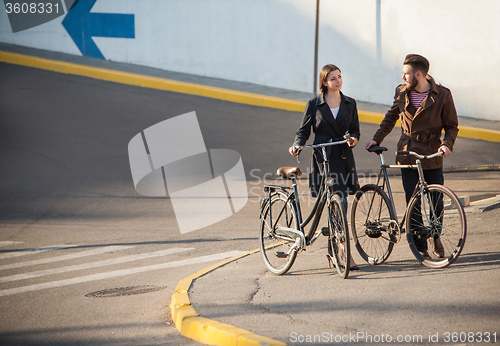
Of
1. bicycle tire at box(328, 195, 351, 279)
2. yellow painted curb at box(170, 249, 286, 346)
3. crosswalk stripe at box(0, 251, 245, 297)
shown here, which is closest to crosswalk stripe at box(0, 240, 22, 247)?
crosswalk stripe at box(0, 251, 245, 297)

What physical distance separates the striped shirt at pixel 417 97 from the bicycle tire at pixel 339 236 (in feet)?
3.92

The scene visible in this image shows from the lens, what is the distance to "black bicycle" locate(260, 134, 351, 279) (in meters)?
5.38

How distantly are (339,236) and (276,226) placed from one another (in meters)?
0.98

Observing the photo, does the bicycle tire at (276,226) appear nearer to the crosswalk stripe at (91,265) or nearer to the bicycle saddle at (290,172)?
the bicycle saddle at (290,172)

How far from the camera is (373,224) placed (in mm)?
5672

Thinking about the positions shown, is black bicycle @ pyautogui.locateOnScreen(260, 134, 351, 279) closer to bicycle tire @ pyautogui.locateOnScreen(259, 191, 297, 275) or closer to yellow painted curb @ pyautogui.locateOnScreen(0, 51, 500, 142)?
bicycle tire @ pyautogui.locateOnScreen(259, 191, 297, 275)

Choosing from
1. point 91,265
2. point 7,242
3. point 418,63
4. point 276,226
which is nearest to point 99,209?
point 7,242

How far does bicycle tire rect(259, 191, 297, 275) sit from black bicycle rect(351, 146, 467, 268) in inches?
25.3

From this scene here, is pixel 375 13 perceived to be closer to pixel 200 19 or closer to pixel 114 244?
pixel 200 19

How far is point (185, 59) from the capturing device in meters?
21.5

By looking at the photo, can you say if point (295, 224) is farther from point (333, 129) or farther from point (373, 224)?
point (333, 129)

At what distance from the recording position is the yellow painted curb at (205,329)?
421cm

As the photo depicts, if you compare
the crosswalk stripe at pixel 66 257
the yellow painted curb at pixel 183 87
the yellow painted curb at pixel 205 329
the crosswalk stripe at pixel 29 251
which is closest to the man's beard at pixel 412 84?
the yellow painted curb at pixel 205 329

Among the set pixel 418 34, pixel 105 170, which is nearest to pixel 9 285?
pixel 105 170
